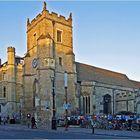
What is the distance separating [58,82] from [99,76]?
1421 centimetres

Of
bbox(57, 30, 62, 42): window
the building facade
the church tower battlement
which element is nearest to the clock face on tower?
bbox(57, 30, 62, 42): window

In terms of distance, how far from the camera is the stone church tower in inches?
2089

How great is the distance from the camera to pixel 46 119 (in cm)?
5241

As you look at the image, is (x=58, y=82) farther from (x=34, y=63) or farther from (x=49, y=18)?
(x=49, y=18)

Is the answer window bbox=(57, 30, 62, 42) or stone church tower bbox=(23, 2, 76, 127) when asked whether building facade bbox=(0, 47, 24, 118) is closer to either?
stone church tower bbox=(23, 2, 76, 127)

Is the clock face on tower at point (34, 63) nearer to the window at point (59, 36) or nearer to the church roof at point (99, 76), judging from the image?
the window at point (59, 36)

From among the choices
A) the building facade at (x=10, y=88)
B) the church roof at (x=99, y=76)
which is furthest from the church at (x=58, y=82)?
the building facade at (x=10, y=88)

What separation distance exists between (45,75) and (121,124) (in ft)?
59.6

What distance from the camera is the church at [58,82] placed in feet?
175

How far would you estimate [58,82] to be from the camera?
184 feet

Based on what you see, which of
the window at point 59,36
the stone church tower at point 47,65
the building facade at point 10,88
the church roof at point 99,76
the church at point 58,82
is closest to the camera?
the stone church tower at point 47,65

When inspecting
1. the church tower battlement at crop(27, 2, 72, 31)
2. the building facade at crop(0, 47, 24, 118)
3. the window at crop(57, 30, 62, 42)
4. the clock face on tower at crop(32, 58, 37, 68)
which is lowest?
the building facade at crop(0, 47, 24, 118)

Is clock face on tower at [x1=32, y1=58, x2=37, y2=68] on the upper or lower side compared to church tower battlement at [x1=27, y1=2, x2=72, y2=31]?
lower

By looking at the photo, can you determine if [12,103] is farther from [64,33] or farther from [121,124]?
[121,124]
